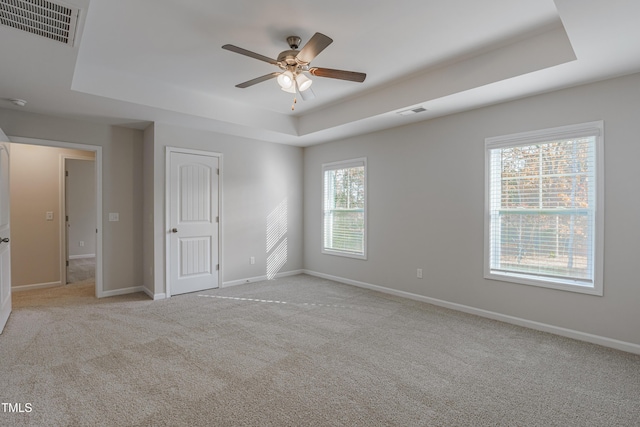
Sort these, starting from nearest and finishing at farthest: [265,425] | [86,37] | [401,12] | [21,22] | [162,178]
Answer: [265,425] → [21,22] → [401,12] → [86,37] → [162,178]

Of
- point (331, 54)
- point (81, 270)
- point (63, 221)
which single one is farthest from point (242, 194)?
point (81, 270)

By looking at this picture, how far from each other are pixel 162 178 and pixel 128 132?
0.96 m

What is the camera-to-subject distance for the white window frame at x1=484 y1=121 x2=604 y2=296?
3.12 meters

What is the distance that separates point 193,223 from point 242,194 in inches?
37.4

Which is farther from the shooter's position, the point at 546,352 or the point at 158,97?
the point at 158,97

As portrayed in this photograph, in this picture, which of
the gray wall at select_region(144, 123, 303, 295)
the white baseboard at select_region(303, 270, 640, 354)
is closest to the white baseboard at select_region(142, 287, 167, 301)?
the gray wall at select_region(144, 123, 303, 295)

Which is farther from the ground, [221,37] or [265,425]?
[221,37]

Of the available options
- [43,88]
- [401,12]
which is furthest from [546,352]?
[43,88]

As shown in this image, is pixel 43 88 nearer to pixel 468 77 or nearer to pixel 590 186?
pixel 468 77

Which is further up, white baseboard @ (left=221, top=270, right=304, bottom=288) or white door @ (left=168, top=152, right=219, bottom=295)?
white door @ (left=168, top=152, right=219, bottom=295)

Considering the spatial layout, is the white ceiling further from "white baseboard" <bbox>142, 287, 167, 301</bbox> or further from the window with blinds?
"white baseboard" <bbox>142, 287, 167, 301</bbox>

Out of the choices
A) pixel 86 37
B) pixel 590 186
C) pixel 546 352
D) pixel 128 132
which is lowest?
pixel 546 352

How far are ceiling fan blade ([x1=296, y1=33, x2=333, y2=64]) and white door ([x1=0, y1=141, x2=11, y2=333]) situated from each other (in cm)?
319

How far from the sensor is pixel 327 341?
319cm
